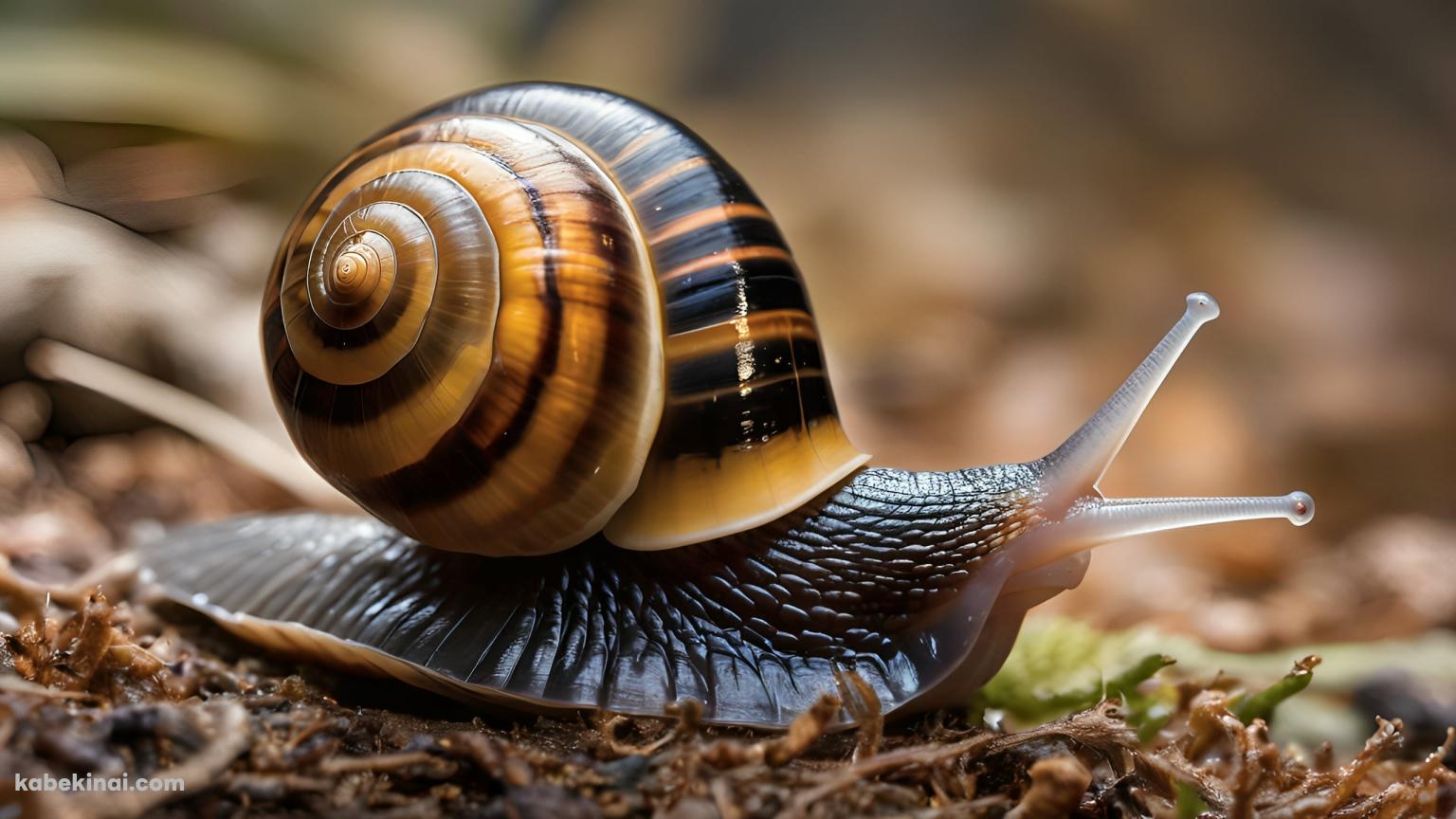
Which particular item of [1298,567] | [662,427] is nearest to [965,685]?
[662,427]

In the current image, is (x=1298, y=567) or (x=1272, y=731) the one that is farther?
(x=1298, y=567)

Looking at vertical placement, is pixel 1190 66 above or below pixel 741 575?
above

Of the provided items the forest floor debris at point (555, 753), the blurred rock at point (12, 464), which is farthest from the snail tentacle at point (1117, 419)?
the blurred rock at point (12, 464)

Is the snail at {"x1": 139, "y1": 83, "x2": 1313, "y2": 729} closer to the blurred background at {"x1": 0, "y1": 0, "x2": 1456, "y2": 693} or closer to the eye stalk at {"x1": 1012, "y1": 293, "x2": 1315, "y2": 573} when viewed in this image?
the eye stalk at {"x1": 1012, "y1": 293, "x2": 1315, "y2": 573}

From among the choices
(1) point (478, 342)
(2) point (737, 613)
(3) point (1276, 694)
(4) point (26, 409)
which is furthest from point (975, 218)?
(4) point (26, 409)

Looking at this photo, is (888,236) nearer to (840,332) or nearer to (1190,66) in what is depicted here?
(840,332)

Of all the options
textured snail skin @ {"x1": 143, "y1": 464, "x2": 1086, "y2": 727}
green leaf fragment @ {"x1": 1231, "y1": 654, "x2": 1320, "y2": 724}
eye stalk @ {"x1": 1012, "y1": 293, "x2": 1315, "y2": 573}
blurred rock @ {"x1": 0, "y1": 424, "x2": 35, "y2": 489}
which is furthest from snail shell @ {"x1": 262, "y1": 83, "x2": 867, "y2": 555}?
blurred rock @ {"x1": 0, "y1": 424, "x2": 35, "y2": 489}
